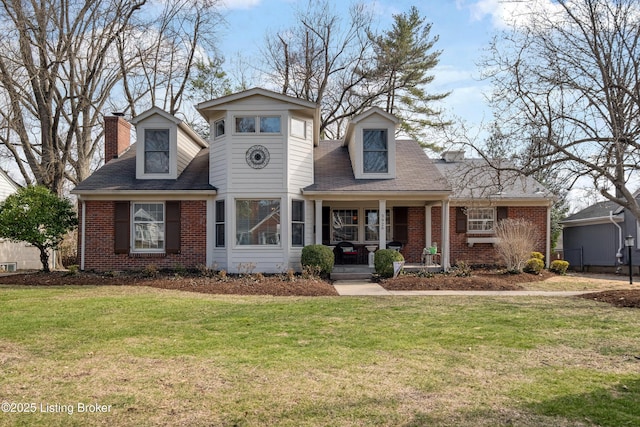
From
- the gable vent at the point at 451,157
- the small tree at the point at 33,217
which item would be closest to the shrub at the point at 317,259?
the small tree at the point at 33,217

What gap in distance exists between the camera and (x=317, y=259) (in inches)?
544

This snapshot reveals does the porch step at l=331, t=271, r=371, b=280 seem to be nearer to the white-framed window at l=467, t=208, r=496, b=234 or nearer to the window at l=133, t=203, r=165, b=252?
the white-framed window at l=467, t=208, r=496, b=234

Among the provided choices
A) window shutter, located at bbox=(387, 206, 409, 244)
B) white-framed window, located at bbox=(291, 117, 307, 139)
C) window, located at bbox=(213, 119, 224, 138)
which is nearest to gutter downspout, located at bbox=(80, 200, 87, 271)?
window, located at bbox=(213, 119, 224, 138)

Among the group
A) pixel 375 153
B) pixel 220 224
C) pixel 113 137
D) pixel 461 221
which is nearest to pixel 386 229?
pixel 461 221

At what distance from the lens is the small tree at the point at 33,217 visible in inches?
559

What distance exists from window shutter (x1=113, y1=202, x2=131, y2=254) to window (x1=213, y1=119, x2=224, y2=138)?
12.4 feet

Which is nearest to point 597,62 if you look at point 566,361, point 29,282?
point 566,361

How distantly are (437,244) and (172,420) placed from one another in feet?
47.9

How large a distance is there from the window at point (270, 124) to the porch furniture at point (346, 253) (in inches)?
192

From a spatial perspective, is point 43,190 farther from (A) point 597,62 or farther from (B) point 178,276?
(A) point 597,62

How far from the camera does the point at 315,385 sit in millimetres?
4547

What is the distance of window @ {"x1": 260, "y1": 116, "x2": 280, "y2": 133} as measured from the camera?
14.9 m

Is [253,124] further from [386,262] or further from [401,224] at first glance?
[401,224]

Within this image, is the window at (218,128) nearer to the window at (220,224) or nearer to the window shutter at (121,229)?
the window at (220,224)
